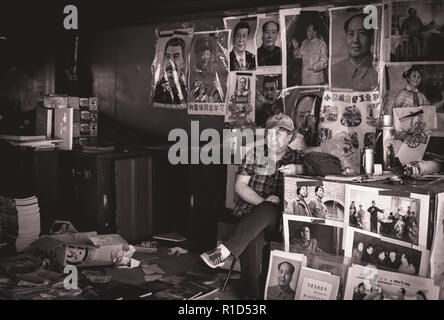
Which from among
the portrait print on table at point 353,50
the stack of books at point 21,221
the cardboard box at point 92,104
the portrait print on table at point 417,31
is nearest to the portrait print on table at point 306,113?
the portrait print on table at point 353,50

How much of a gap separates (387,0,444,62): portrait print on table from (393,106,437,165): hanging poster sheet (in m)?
0.40

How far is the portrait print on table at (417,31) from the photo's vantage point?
3.62 m

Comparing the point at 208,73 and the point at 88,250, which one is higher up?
the point at 208,73

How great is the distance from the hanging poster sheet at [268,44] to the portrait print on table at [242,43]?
0.06 metres

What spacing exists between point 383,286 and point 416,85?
1615mm

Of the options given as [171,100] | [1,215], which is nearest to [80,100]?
[171,100]

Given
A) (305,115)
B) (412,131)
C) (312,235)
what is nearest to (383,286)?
(312,235)

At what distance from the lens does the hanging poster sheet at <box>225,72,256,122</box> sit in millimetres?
4781

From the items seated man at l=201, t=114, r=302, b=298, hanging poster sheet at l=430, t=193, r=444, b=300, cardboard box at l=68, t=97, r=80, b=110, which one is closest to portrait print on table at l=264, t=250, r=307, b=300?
seated man at l=201, t=114, r=302, b=298

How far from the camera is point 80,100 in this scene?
5.59 meters

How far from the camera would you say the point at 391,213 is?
303cm

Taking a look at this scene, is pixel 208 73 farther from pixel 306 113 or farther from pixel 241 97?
pixel 306 113

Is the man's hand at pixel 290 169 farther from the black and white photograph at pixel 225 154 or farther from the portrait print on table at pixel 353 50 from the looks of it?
the portrait print on table at pixel 353 50
